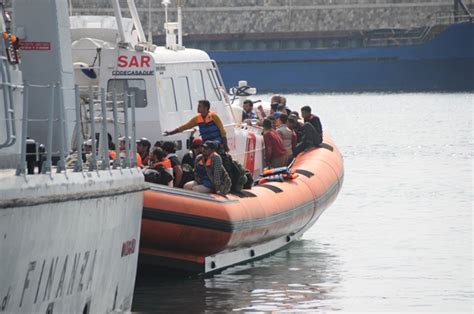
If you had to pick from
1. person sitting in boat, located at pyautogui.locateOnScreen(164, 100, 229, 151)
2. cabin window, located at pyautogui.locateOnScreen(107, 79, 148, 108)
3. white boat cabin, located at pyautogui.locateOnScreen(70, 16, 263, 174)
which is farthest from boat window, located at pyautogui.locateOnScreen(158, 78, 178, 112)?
person sitting in boat, located at pyautogui.locateOnScreen(164, 100, 229, 151)

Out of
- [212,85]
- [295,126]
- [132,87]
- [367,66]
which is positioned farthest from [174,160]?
[367,66]

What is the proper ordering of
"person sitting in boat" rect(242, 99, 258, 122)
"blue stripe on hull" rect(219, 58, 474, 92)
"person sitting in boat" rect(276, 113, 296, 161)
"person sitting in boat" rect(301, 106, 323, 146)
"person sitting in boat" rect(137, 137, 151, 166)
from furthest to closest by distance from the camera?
"blue stripe on hull" rect(219, 58, 474, 92), "person sitting in boat" rect(242, 99, 258, 122), "person sitting in boat" rect(301, 106, 323, 146), "person sitting in boat" rect(276, 113, 296, 161), "person sitting in boat" rect(137, 137, 151, 166)

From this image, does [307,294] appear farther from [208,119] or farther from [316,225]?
[316,225]

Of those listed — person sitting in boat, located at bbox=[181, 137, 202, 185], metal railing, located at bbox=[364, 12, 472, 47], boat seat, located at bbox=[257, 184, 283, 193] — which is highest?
person sitting in boat, located at bbox=[181, 137, 202, 185]

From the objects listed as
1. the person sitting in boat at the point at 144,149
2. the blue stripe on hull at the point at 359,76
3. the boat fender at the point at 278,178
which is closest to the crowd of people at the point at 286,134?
the boat fender at the point at 278,178

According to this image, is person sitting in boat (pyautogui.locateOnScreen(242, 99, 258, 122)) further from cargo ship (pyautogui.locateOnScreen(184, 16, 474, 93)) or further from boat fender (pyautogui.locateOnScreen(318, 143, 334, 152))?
cargo ship (pyautogui.locateOnScreen(184, 16, 474, 93))

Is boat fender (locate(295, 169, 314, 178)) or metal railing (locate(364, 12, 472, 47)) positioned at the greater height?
boat fender (locate(295, 169, 314, 178))

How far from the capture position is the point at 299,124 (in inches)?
958

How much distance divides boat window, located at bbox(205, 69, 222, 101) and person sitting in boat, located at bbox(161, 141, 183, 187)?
2.61 m

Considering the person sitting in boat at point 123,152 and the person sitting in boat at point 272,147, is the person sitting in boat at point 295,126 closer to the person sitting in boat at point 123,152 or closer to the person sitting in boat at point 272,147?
the person sitting in boat at point 272,147

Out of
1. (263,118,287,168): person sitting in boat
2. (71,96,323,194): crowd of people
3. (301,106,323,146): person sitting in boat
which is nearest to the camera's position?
(71,96,323,194): crowd of people

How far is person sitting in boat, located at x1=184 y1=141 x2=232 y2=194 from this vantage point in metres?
17.5

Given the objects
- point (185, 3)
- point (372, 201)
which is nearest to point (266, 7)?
point (185, 3)

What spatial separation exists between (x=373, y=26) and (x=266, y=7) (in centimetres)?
700
